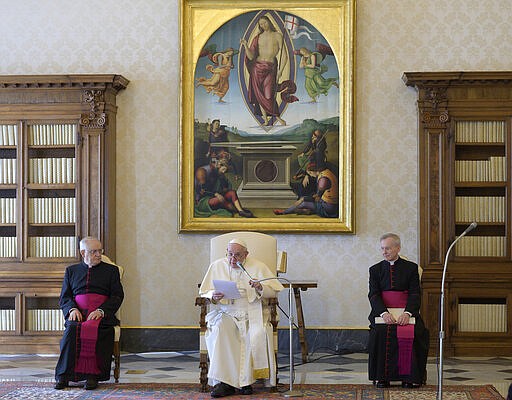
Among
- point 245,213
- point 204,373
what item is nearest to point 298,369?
point 204,373

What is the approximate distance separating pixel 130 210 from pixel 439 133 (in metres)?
3.63

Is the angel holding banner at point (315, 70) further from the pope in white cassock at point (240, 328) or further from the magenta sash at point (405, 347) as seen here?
the magenta sash at point (405, 347)

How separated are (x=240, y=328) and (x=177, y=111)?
3381mm

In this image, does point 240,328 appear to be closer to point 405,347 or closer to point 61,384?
point 405,347

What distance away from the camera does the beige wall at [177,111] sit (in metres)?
11.4

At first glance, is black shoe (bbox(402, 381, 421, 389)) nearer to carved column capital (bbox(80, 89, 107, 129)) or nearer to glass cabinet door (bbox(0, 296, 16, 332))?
carved column capital (bbox(80, 89, 107, 129))

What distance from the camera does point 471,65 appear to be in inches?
448

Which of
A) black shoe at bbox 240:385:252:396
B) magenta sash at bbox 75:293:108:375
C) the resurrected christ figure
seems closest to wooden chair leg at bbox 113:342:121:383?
magenta sash at bbox 75:293:108:375

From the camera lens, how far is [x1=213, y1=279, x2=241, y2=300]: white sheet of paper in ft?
29.7

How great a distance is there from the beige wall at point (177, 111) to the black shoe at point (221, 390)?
2.73 m

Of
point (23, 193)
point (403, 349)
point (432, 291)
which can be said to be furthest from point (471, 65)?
point (23, 193)

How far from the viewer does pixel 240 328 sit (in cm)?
916

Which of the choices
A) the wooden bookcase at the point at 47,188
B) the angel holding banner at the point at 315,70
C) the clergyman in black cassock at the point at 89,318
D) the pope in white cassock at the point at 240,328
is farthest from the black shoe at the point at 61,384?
the angel holding banner at the point at 315,70

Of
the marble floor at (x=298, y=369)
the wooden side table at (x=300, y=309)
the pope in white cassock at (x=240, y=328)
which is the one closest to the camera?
the pope in white cassock at (x=240, y=328)
